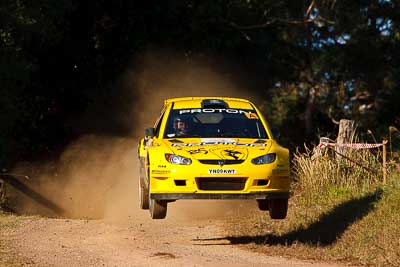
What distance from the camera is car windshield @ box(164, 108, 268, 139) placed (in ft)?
45.0

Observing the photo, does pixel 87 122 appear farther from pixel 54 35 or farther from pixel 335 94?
pixel 335 94

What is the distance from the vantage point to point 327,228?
14.6 meters

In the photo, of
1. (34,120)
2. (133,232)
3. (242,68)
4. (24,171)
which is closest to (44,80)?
(34,120)

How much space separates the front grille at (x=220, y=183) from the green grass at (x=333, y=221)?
104 centimetres

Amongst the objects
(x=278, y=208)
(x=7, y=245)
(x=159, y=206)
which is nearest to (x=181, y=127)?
(x=159, y=206)

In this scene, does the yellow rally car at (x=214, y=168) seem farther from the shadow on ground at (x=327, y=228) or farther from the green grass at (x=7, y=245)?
the green grass at (x=7, y=245)

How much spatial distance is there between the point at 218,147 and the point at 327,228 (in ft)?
8.97

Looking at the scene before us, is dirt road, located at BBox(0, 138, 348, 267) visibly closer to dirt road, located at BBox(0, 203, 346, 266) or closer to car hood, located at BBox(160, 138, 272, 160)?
dirt road, located at BBox(0, 203, 346, 266)

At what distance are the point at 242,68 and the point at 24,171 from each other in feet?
29.6

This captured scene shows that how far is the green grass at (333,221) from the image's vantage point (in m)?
12.5

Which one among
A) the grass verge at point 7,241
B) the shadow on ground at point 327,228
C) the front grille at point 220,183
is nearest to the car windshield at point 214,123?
the front grille at point 220,183

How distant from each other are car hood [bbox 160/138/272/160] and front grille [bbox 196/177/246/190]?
0.92ft

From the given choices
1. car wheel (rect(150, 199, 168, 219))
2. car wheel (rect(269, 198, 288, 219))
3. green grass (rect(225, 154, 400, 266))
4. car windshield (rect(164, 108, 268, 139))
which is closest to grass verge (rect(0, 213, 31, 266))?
car wheel (rect(150, 199, 168, 219))

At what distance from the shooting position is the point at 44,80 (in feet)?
91.7
